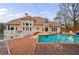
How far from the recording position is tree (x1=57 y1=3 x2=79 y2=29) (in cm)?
316

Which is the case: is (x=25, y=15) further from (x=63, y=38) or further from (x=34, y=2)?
(x=63, y=38)

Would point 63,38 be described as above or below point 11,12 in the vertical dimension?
below

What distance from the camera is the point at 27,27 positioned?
3.17 metres

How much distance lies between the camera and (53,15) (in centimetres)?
317

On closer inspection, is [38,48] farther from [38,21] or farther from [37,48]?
[38,21]

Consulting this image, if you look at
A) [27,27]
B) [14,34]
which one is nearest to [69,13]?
[27,27]

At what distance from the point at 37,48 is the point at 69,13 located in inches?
20.2

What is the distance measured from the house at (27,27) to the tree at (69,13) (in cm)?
9

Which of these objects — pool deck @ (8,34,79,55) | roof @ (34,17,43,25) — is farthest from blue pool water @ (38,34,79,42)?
roof @ (34,17,43,25)

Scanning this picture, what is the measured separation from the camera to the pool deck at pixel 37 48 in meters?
3.16

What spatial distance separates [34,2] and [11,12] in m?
0.27

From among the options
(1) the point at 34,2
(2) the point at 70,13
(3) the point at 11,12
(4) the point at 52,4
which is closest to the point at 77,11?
(2) the point at 70,13

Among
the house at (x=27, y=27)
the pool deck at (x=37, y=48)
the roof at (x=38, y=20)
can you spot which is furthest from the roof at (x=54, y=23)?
the pool deck at (x=37, y=48)
